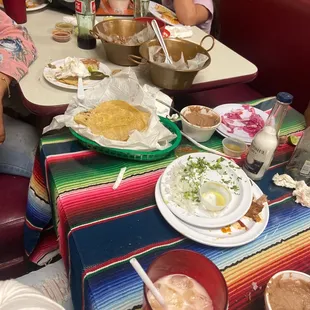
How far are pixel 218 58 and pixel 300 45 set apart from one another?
1.76ft

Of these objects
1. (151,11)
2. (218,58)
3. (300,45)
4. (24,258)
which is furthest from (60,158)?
(300,45)

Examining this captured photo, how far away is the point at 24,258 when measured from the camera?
1168 millimetres

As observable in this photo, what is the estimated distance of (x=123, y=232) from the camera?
74 centimetres

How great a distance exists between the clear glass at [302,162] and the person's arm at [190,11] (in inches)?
41.8

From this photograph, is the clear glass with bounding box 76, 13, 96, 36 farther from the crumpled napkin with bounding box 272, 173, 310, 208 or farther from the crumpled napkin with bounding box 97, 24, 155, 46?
the crumpled napkin with bounding box 272, 173, 310, 208

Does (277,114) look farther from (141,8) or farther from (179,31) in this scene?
(141,8)

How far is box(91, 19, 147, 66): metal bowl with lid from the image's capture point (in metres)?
1.34

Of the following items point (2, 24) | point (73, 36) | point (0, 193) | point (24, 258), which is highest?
point (2, 24)

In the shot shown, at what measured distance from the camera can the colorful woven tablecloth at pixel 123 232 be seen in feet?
2.16

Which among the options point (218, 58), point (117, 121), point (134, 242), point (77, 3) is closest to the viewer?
point (134, 242)

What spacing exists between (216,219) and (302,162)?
1.07 ft

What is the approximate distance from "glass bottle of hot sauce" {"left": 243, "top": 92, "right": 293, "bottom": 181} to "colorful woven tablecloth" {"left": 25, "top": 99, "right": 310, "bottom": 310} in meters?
0.05

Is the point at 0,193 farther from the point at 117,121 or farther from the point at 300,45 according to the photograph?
the point at 300,45

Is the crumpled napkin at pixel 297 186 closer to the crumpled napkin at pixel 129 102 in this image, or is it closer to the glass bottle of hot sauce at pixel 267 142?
the glass bottle of hot sauce at pixel 267 142
